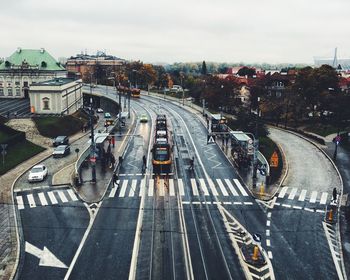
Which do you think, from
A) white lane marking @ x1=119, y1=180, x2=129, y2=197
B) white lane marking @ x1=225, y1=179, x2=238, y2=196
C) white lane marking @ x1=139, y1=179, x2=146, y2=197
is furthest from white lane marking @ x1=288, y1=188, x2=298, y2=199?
white lane marking @ x1=119, y1=180, x2=129, y2=197

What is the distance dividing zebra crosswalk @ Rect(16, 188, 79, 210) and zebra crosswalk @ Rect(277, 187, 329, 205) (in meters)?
19.8

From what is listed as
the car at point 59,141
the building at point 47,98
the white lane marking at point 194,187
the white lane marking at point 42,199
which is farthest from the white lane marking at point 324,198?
the building at point 47,98

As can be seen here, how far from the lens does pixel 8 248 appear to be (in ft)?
87.9

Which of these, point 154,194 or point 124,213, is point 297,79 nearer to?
point 154,194

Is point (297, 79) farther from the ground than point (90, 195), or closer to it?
farther from the ground

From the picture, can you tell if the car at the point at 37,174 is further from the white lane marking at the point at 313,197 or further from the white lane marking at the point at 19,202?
the white lane marking at the point at 313,197

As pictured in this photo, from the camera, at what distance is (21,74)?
96625 millimetres

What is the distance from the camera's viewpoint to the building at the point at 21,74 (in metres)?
96.2

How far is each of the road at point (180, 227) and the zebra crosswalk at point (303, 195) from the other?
10cm

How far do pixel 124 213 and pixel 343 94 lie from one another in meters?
56.0

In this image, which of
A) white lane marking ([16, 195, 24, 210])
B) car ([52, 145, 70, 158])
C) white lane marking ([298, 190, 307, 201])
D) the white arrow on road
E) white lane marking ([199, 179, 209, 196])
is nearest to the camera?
the white arrow on road

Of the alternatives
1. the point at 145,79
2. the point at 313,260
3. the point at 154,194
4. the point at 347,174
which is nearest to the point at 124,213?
the point at 154,194

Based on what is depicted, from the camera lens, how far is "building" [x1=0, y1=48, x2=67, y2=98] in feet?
316

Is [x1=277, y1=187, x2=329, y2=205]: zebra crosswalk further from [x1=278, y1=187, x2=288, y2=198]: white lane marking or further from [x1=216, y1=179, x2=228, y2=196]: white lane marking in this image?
[x1=216, y1=179, x2=228, y2=196]: white lane marking
